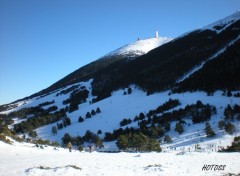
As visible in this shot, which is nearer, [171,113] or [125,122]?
[171,113]

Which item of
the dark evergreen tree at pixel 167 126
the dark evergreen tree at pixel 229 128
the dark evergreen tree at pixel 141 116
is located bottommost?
the dark evergreen tree at pixel 229 128

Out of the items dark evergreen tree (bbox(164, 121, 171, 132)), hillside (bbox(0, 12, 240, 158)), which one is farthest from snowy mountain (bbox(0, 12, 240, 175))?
dark evergreen tree (bbox(164, 121, 171, 132))

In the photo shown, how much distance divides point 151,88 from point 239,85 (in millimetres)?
64911

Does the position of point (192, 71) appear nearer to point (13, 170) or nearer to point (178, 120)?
point (178, 120)

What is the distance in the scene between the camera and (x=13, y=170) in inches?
826

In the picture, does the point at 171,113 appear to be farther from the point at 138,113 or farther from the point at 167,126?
the point at 138,113

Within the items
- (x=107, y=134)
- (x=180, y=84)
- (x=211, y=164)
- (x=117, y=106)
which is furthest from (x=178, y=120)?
(x=211, y=164)

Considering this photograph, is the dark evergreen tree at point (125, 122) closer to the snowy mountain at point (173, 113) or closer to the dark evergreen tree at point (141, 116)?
the snowy mountain at point (173, 113)

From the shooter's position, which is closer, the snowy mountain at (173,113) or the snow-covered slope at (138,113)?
the snowy mountain at (173,113)

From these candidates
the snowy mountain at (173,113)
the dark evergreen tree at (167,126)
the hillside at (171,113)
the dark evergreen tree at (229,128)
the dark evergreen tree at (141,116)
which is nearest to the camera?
the dark evergreen tree at (229,128)

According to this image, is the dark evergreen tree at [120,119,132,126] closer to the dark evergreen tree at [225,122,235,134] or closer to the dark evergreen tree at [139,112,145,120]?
the dark evergreen tree at [139,112,145,120]

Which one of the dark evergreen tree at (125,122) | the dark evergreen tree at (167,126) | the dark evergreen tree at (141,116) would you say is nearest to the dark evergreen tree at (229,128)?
the dark evergreen tree at (167,126)

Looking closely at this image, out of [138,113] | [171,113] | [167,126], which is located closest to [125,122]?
[138,113]

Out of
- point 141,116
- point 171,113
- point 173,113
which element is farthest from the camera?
point 141,116
